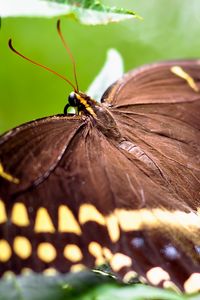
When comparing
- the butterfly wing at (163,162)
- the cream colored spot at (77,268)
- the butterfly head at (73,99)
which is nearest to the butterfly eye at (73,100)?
the butterfly head at (73,99)

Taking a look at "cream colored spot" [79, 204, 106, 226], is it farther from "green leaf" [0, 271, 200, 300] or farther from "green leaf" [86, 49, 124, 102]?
"green leaf" [86, 49, 124, 102]

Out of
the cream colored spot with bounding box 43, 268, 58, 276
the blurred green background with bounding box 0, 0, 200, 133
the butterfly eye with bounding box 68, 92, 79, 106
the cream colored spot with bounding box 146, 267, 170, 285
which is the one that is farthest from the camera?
the blurred green background with bounding box 0, 0, 200, 133

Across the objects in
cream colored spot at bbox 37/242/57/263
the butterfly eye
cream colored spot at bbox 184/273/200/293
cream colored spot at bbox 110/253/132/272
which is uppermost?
the butterfly eye

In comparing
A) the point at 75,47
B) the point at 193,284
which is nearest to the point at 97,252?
the point at 193,284

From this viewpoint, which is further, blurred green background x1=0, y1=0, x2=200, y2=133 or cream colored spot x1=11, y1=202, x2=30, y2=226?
blurred green background x1=0, y1=0, x2=200, y2=133

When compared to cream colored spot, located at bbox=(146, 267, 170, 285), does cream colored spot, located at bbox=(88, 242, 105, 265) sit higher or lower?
higher

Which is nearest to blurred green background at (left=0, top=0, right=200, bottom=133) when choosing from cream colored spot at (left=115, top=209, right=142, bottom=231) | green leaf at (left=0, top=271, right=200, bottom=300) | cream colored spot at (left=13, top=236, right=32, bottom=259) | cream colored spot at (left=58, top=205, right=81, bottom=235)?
cream colored spot at (left=115, top=209, right=142, bottom=231)
